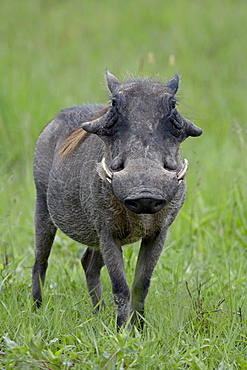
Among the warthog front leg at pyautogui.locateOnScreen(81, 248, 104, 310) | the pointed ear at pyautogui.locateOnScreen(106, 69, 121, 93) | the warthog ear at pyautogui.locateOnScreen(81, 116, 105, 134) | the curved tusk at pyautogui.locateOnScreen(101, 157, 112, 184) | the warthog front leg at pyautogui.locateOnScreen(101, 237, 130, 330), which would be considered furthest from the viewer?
the warthog front leg at pyautogui.locateOnScreen(81, 248, 104, 310)

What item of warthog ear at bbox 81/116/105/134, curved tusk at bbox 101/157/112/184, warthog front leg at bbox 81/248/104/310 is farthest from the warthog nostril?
warthog front leg at bbox 81/248/104/310

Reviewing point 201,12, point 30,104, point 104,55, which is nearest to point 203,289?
point 30,104

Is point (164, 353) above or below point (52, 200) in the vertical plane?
below

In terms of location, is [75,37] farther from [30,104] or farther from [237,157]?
[237,157]

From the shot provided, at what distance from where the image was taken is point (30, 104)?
25.0 ft

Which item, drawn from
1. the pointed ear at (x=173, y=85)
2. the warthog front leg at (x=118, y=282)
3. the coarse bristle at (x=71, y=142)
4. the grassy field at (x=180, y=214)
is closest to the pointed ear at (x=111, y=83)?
the grassy field at (x=180, y=214)

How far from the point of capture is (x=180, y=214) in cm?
561

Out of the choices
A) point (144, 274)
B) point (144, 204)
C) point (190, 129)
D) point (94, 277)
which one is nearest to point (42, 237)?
point (94, 277)

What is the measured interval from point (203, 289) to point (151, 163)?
61.6 inches

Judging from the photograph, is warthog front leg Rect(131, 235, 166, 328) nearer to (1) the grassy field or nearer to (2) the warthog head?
(1) the grassy field

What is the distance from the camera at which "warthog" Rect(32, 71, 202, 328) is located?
2.84 m

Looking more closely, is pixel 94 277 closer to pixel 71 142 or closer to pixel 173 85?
pixel 71 142

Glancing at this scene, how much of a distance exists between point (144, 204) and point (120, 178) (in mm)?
202

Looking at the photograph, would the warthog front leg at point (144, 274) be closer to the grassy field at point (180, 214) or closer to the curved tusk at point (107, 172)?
the grassy field at point (180, 214)
